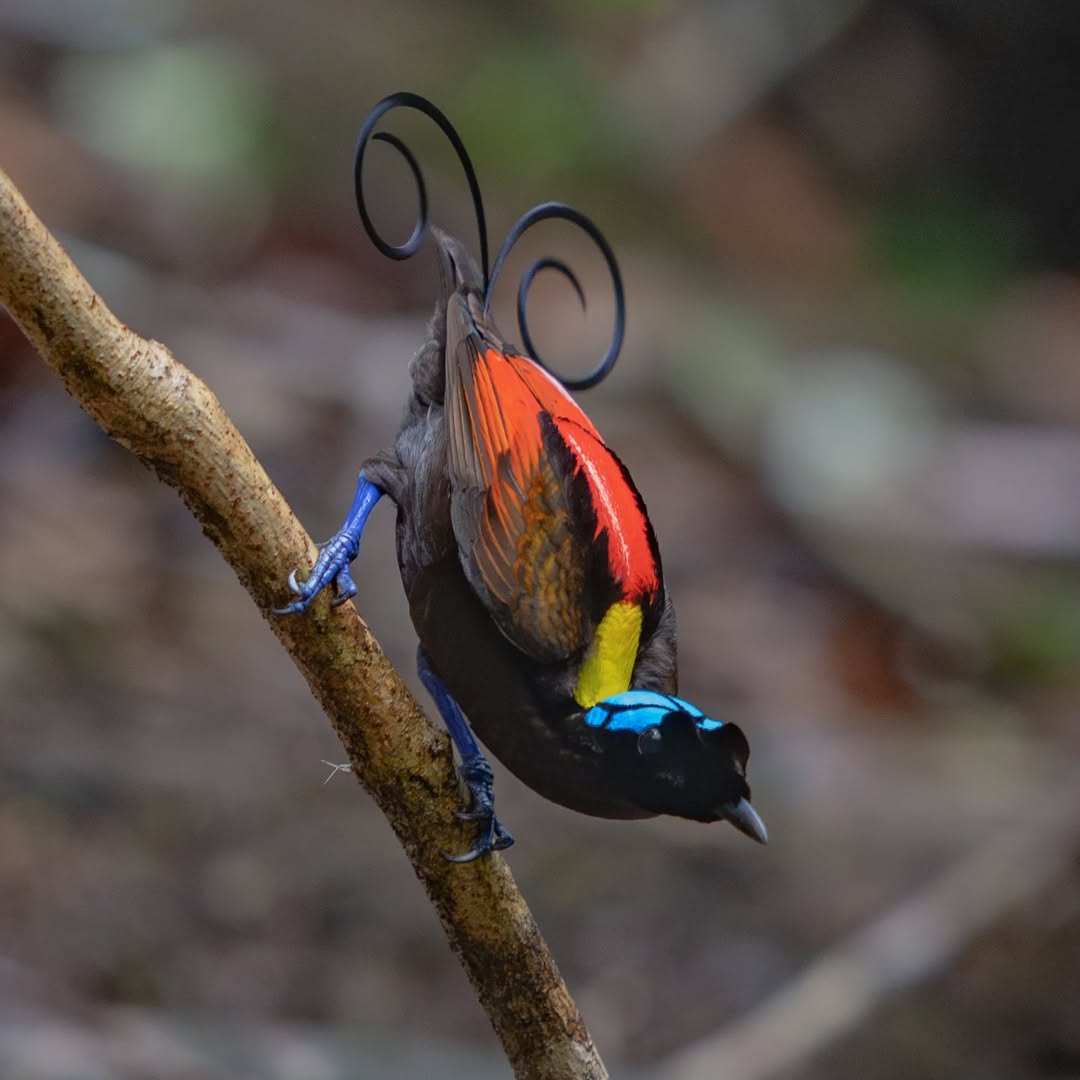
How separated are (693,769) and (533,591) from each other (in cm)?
44

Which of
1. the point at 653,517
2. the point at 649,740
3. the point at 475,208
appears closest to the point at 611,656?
the point at 649,740

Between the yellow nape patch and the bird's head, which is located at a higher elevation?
the yellow nape patch

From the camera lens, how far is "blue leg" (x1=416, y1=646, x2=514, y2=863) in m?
2.16

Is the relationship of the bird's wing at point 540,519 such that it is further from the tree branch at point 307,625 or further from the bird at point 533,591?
the tree branch at point 307,625

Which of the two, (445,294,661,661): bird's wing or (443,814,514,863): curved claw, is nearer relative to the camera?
(443,814,514,863): curved claw

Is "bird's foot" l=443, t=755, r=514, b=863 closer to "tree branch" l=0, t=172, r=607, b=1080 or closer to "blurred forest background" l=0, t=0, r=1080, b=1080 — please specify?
"tree branch" l=0, t=172, r=607, b=1080

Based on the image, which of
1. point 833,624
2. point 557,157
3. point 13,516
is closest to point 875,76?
point 557,157

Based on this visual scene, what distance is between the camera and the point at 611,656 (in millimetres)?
2311

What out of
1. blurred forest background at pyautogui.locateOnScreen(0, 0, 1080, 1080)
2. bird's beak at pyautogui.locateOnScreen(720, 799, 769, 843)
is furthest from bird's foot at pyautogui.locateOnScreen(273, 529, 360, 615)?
blurred forest background at pyautogui.locateOnScreen(0, 0, 1080, 1080)

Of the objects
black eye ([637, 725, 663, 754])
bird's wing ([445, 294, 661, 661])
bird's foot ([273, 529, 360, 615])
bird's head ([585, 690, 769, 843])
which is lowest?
bird's head ([585, 690, 769, 843])

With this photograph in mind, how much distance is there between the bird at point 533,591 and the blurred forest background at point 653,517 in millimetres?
1971

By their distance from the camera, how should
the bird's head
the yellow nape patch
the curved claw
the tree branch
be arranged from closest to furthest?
the tree branch → the bird's head → the curved claw → the yellow nape patch

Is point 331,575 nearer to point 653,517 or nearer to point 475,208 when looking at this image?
point 475,208

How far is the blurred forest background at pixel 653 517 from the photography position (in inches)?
170
